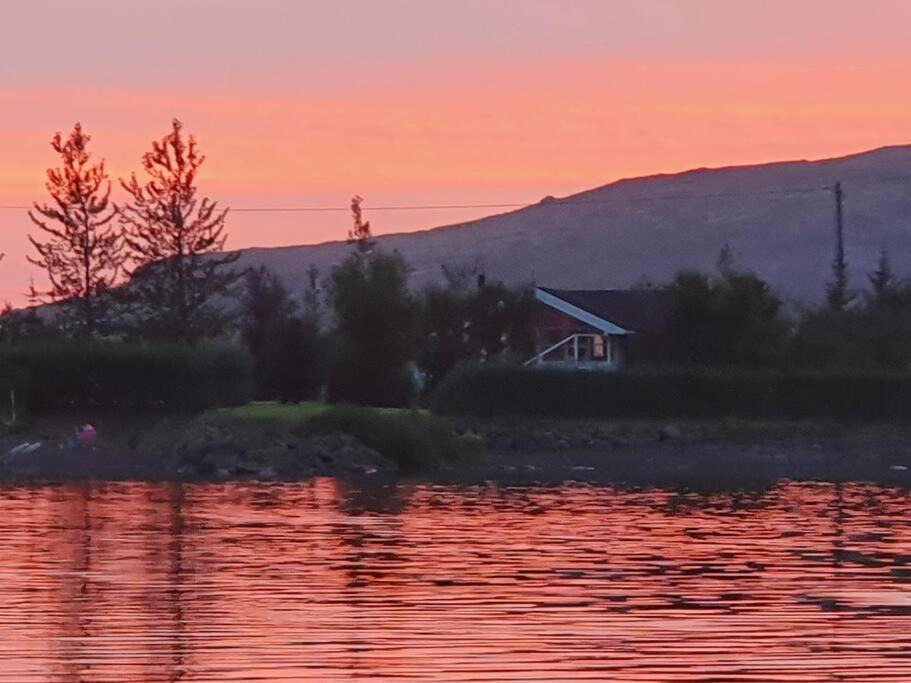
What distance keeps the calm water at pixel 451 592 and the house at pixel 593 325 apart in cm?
3540

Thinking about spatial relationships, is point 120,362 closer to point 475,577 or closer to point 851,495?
point 851,495

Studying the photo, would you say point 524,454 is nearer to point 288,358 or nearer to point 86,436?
point 86,436

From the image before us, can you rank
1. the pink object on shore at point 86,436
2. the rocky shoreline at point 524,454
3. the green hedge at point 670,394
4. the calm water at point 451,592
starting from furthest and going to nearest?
the green hedge at point 670,394 → the pink object on shore at point 86,436 → the rocky shoreline at point 524,454 → the calm water at point 451,592

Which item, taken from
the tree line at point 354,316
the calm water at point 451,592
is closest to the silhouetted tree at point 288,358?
the tree line at point 354,316

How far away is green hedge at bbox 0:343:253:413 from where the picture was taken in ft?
199

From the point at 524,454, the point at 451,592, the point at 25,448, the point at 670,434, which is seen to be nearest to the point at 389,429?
the point at 524,454

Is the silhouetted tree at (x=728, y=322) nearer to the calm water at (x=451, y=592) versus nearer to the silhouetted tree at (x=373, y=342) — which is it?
the silhouetted tree at (x=373, y=342)

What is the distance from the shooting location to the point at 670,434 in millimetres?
60375

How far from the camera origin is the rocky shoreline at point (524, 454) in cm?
5262

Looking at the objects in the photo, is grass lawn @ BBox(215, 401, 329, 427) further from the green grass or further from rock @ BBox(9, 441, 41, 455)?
rock @ BBox(9, 441, 41, 455)

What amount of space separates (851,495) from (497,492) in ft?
23.5

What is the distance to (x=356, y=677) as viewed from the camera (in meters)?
18.3

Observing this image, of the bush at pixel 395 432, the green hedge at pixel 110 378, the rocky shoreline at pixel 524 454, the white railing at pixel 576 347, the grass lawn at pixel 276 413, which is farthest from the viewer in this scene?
the white railing at pixel 576 347

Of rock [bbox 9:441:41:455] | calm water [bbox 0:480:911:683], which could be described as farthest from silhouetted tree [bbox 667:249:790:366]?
calm water [bbox 0:480:911:683]
